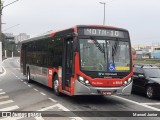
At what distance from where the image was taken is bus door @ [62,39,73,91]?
13.7 meters

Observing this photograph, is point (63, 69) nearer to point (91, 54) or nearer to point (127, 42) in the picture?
point (91, 54)

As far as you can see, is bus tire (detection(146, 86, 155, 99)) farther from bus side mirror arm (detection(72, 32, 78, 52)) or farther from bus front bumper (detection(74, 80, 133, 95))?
bus side mirror arm (detection(72, 32, 78, 52))

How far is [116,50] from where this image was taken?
44.1 ft

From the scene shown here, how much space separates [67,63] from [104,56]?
65.7 inches

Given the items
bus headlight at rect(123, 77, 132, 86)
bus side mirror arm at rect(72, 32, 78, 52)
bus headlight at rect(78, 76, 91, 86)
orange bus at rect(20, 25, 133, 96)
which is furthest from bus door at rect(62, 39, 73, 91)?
bus headlight at rect(123, 77, 132, 86)

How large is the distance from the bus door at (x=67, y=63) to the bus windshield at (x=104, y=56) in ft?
2.48

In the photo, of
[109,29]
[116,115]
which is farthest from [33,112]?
[109,29]

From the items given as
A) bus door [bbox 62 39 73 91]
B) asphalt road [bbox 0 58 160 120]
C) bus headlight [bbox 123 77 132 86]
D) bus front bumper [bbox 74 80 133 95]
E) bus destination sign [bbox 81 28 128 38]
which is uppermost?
bus destination sign [bbox 81 28 128 38]

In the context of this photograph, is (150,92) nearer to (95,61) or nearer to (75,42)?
(95,61)

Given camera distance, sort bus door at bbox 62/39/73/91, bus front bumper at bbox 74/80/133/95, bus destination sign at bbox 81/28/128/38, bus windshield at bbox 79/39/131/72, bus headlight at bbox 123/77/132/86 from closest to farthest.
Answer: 1. bus front bumper at bbox 74/80/133/95
2. bus windshield at bbox 79/39/131/72
3. bus destination sign at bbox 81/28/128/38
4. bus headlight at bbox 123/77/132/86
5. bus door at bbox 62/39/73/91

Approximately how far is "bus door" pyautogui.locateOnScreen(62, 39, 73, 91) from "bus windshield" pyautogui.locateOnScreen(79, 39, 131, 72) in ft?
2.48

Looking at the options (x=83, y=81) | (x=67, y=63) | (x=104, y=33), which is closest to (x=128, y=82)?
(x=83, y=81)

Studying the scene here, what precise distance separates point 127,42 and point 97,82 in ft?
6.94

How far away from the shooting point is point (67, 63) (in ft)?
46.1
